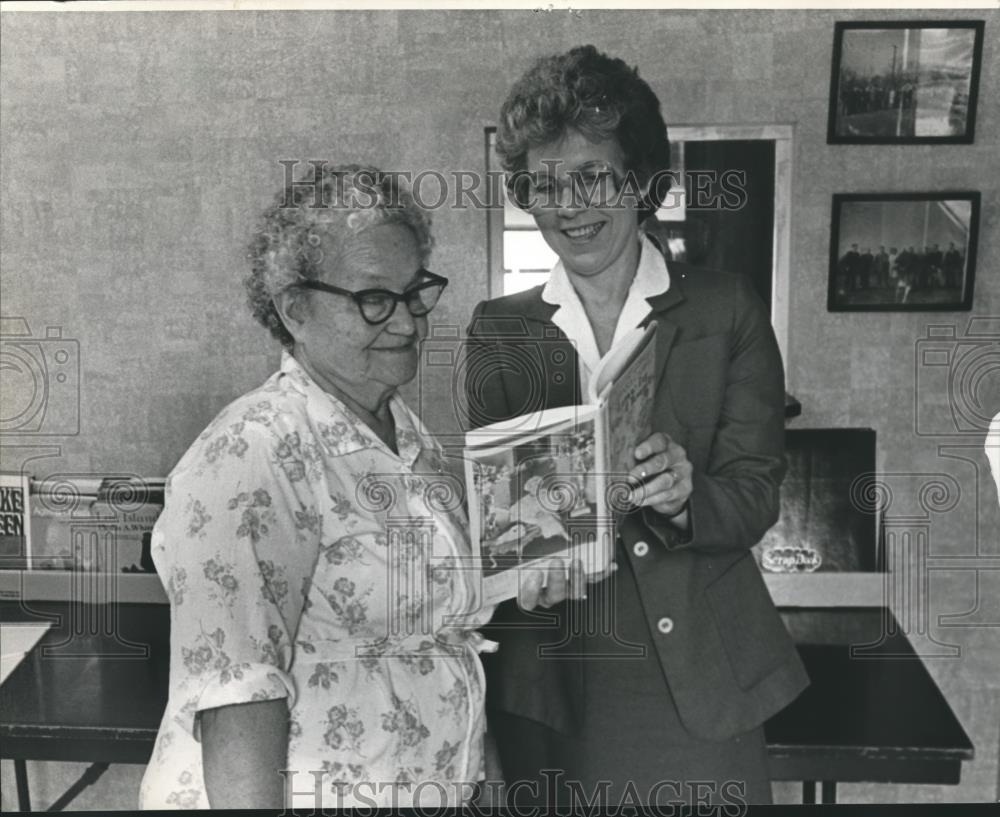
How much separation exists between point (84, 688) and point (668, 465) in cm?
118

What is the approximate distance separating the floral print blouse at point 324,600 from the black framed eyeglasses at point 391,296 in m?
0.16

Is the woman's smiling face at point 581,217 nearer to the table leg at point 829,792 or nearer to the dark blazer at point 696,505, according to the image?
the dark blazer at point 696,505

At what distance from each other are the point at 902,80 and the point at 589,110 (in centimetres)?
58

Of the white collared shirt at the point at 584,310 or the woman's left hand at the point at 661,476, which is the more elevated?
the white collared shirt at the point at 584,310

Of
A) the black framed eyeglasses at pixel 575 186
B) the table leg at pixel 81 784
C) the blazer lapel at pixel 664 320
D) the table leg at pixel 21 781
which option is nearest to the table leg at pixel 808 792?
the blazer lapel at pixel 664 320

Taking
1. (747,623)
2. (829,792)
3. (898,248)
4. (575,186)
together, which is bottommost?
(829,792)

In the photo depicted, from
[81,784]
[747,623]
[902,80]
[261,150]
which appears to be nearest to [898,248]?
[902,80]

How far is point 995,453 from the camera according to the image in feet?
7.55

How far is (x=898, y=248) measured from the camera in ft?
7.36

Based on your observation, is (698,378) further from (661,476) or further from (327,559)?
(327,559)

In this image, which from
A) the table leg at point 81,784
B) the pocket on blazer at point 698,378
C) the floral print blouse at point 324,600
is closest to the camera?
the floral print blouse at point 324,600

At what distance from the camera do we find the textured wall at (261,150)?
2195 mm

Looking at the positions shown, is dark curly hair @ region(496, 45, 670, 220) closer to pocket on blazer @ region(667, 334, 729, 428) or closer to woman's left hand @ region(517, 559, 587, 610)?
pocket on blazer @ region(667, 334, 729, 428)

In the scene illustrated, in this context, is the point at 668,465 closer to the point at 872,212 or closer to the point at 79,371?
the point at 872,212
